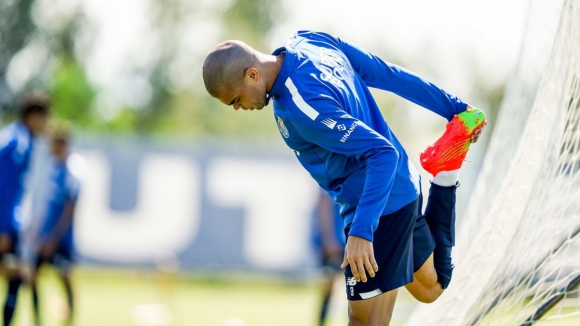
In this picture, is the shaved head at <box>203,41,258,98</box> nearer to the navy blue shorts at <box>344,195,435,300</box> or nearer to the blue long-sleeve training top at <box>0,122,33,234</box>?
the navy blue shorts at <box>344,195,435,300</box>

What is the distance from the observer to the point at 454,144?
4.32 meters

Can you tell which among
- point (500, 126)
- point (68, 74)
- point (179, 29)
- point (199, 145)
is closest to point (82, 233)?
point (199, 145)

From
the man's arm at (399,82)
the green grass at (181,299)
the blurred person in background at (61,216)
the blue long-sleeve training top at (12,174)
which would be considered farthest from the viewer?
the green grass at (181,299)

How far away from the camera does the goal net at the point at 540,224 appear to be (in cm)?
441

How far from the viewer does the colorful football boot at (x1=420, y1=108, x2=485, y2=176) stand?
424 centimetres

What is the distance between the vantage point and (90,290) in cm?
1452

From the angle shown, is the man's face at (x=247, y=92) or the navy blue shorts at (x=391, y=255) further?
the navy blue shorts at (x=391, y=255)

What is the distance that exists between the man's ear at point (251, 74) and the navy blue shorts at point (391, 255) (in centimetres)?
88

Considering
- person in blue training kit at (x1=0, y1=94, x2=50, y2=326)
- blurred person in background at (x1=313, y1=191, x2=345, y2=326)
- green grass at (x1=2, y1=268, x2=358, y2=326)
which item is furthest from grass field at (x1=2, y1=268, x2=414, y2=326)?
person in blue training kit at (x1=0, y1=94, x2=50, y2=326)

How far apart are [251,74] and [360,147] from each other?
0.57m

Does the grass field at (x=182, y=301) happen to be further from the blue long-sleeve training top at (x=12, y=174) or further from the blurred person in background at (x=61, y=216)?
the blue long-sleeve training top at (x=12, y=174)

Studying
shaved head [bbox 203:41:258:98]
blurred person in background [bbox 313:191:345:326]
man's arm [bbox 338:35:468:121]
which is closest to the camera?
shaved head [bbox 203:41:258:98]

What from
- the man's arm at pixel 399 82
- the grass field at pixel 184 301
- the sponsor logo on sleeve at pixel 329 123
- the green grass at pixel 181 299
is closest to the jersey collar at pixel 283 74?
the sponsor logo on sleeve at pixel 329 123

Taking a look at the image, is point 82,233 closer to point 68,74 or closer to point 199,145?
point 199,145
